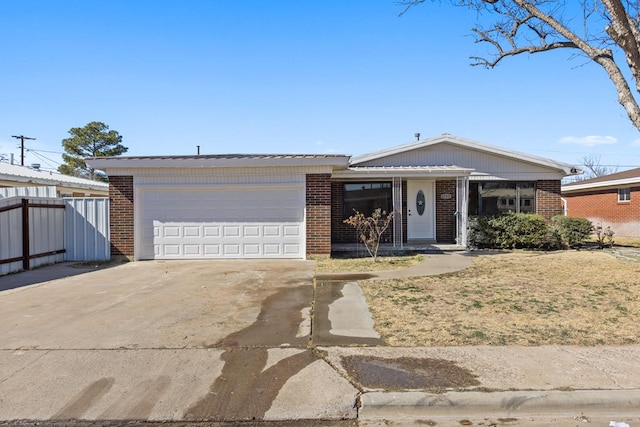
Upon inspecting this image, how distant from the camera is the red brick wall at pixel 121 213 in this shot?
1195 centimetres

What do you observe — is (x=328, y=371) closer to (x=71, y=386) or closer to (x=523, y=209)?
(x=71, y=386)

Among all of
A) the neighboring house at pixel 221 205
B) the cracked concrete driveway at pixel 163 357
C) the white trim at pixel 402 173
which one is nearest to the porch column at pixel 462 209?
the white trim at pixel 402 173

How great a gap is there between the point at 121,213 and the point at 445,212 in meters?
10.6

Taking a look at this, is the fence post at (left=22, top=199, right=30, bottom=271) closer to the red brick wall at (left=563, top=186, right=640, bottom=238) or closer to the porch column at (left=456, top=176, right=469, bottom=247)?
the porch column at (left=456, top=176, right=469, bottom=247)

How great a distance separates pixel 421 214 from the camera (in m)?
15.2

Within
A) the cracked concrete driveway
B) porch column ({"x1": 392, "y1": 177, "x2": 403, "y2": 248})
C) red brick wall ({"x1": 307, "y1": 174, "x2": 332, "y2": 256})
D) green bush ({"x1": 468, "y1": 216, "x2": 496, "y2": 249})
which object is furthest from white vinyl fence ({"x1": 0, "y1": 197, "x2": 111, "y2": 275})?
green bush ({"x1": 468, "y1": 216, "x2": 496, "y2": 249})

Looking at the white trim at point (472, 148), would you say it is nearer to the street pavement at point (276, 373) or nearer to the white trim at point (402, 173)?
the white trim at point (402, 173)

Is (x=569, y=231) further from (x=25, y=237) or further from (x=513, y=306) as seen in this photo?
(x=25, y=237)

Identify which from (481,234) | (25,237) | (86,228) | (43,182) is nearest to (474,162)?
(481,234)

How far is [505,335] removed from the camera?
511 cm

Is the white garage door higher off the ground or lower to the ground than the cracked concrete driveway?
higher

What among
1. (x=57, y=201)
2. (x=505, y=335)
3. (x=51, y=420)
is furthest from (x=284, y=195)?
(x=51, y=420)

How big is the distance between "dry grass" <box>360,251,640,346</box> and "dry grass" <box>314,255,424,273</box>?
160 cm

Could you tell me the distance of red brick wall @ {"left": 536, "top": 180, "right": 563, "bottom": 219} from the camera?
15.4 m
